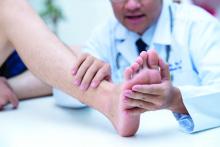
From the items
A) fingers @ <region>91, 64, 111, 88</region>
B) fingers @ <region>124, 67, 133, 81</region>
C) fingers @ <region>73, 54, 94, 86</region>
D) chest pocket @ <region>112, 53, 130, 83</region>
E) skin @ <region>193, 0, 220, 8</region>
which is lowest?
skin @ <region>193, 0, 220, 8</region>

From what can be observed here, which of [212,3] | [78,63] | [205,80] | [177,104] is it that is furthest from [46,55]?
[212,3]

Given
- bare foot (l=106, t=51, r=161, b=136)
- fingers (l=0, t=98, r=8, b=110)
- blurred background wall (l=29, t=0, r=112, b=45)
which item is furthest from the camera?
blurred background wall (l=29, t=0, r=112, b=45)

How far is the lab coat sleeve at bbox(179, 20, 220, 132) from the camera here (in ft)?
2.18

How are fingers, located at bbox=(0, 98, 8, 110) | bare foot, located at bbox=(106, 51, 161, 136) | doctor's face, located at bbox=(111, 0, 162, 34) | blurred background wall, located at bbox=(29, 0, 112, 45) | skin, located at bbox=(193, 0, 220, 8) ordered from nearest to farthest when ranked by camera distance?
bare foot, located at bbox=(106, 51, 161, 136)
fingers, located at bbox=(0, 98, 8, 110)
doctor's face, located at bbox=(111, 0, 162, 34)
skin, located at bbox=(193, 0, 220, 8)
blurred background wall, located at bbox=(29, 0, 112, 45)

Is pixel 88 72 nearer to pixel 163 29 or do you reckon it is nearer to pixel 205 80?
pixel 205 80

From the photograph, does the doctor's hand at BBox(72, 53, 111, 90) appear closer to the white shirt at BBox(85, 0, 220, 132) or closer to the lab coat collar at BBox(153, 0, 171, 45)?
the white shirt at BBox(85, 0, 220, 132)

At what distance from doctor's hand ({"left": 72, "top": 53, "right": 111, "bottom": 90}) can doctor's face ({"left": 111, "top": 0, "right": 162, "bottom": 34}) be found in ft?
1.32

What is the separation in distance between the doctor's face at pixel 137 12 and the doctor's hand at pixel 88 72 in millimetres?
401

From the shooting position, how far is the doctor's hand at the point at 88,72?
0.67 m

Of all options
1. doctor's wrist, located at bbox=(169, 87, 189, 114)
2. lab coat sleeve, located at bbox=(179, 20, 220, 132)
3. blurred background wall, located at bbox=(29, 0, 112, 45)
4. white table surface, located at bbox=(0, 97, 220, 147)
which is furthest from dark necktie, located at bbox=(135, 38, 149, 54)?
blurred background wall, located at bbox=(29, 0, 112, 45)

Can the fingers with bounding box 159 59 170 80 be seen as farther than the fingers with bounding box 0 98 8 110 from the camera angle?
No

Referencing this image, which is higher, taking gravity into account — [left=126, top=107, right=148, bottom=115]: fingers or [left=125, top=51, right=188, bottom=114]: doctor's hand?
[left=125, top=51, right=188, bottom=114]: doctor's hand

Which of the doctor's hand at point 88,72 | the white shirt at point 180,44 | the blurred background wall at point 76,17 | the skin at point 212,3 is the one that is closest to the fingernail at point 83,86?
the doctor's hand at point 88,72

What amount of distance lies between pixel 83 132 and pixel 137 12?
511mm
